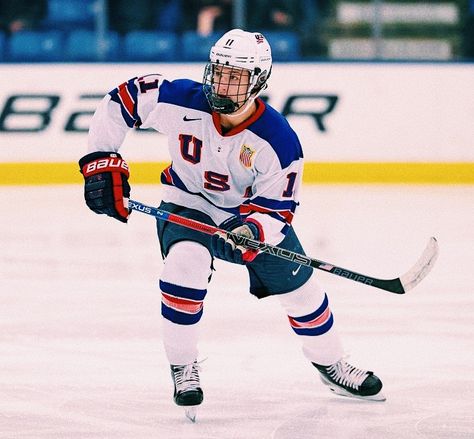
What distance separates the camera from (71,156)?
27.4 feet

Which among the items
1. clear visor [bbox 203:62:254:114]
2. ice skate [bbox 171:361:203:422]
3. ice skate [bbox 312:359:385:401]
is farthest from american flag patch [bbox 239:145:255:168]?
ice skate [bbox 312:359:385:401]

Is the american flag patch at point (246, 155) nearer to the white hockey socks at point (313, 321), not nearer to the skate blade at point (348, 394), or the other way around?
the white hockey socks at point (313, 321)

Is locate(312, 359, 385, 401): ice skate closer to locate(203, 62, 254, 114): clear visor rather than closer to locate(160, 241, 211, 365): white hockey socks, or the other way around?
locate(160, 241, 211, 365): white hockey socks

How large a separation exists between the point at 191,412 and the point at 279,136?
744 millimetres

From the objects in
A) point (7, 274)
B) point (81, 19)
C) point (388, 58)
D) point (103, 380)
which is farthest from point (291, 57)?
point (103, 380)

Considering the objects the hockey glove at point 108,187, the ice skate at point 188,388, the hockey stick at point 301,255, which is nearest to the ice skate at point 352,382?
the hockey stick at point 301,255

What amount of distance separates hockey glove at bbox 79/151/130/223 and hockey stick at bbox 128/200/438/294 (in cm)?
6

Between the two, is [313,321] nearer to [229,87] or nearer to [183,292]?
[183,292]

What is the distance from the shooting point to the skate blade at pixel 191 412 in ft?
10.3

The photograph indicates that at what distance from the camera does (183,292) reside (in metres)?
3.14

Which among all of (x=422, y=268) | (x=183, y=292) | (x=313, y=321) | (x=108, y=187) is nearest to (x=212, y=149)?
(x=108, y=187)

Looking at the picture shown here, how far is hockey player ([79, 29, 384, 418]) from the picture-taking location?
3.17 meters

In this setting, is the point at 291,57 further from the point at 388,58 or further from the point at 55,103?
the point at 55,103

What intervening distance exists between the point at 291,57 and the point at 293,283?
17.8ft
